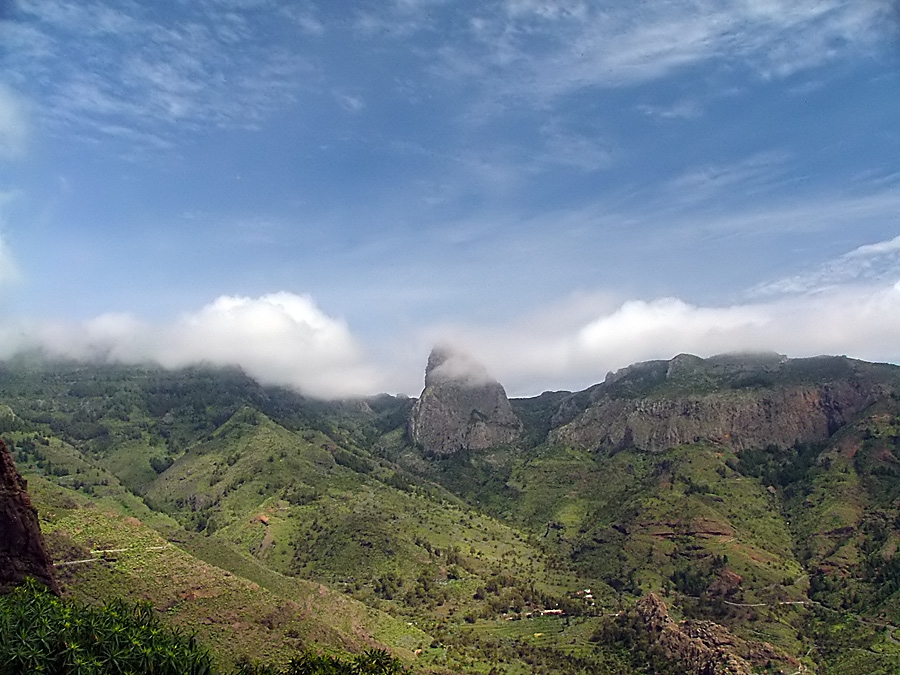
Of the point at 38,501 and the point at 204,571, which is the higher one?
the point at 38,501

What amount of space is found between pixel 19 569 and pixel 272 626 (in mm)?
43348

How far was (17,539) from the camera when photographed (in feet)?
298

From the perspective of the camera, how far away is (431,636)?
581 feet

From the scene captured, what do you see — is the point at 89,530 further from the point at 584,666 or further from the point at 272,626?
the point at 584,666

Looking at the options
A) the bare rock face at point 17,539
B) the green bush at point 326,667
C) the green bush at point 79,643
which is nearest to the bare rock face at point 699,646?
the green bush at point 326,667

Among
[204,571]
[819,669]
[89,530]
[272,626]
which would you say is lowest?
[819,669]

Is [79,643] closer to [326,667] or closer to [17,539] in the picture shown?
[17,539]

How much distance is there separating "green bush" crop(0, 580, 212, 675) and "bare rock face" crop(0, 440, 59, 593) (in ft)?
9.88

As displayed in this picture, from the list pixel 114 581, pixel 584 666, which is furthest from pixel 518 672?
pixel 114 581

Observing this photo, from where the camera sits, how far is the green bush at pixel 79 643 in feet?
232

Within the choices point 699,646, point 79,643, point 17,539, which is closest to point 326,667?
point 79,643

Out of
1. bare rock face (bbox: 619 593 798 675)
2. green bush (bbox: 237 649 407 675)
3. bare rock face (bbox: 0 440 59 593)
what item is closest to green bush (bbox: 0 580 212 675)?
bare rock face (bbox: 0 440 59 593)

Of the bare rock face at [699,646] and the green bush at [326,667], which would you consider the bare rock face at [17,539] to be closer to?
the green bush at [326,667]

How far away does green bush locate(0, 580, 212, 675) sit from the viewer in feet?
232
